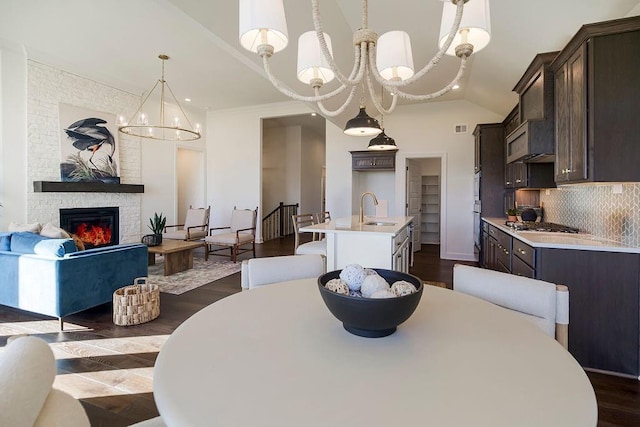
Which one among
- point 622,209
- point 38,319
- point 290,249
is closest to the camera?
point 622,209

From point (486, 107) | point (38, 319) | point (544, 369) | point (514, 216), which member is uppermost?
point (486, 107)

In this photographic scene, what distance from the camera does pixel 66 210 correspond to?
17.3 feet

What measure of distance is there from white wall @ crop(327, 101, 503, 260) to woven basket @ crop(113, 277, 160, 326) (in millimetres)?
4920

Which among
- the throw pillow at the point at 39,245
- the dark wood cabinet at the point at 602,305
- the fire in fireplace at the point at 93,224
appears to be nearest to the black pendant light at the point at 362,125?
the dark wood cabinet at the point at 602,305

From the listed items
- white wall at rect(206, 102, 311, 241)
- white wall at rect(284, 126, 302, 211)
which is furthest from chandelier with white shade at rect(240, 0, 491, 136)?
white wall at rect(284, 126, 302, 211)

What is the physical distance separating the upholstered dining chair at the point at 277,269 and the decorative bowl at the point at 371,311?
74cm

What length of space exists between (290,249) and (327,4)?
5077 mm

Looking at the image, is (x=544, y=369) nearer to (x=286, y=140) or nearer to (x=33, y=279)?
(x=33, y=279)

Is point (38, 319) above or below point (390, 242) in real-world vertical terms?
below

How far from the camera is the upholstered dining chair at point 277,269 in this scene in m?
1.63

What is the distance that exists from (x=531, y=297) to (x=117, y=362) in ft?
8.77

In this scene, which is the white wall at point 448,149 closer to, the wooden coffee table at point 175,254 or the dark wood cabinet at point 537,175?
the dark wood cabinet at point 537,175

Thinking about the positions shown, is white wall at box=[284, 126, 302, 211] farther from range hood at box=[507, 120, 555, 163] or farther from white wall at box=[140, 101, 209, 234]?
range hood at box=[507, 120, 555, 163]

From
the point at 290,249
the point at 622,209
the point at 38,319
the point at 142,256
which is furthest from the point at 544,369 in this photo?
the point at 290,249
